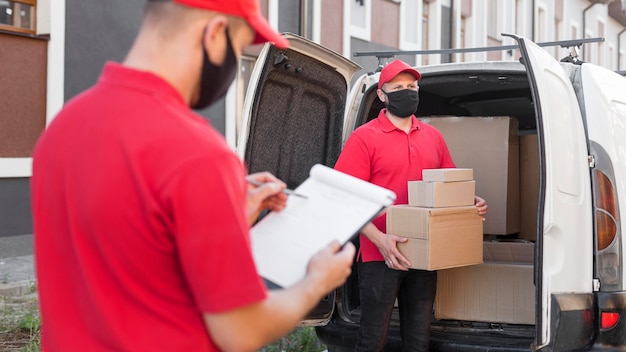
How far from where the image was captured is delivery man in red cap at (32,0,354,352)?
4.75ft

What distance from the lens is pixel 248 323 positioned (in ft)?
4.99

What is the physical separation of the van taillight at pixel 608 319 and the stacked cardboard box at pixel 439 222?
2.25ft

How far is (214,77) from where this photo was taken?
5.32 ft

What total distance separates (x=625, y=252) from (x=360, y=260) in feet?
4.39

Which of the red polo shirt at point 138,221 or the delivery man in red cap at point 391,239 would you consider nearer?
the red polo shirt at point 138,221

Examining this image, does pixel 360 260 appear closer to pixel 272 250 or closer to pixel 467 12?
pixel 272 250

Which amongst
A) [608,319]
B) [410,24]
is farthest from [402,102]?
[410,24]

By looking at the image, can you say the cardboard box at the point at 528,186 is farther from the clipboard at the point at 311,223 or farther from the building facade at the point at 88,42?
the clipboard at the point at 311,223

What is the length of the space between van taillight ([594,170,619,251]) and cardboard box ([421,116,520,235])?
4.00 feet

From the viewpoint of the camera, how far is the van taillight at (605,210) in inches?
145

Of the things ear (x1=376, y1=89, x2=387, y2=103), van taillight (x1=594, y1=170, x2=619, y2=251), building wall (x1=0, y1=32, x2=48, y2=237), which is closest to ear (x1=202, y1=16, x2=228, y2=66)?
van taillight (x1=594, y1=170, x2=619, y2=251)

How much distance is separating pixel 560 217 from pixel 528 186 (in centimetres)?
169

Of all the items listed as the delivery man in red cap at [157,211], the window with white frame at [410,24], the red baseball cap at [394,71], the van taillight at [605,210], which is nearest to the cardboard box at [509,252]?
the van taillight at [605,210]

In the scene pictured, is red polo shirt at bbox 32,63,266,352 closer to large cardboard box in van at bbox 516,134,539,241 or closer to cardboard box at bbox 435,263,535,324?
cardboard box at bbox 435,263,535,324
